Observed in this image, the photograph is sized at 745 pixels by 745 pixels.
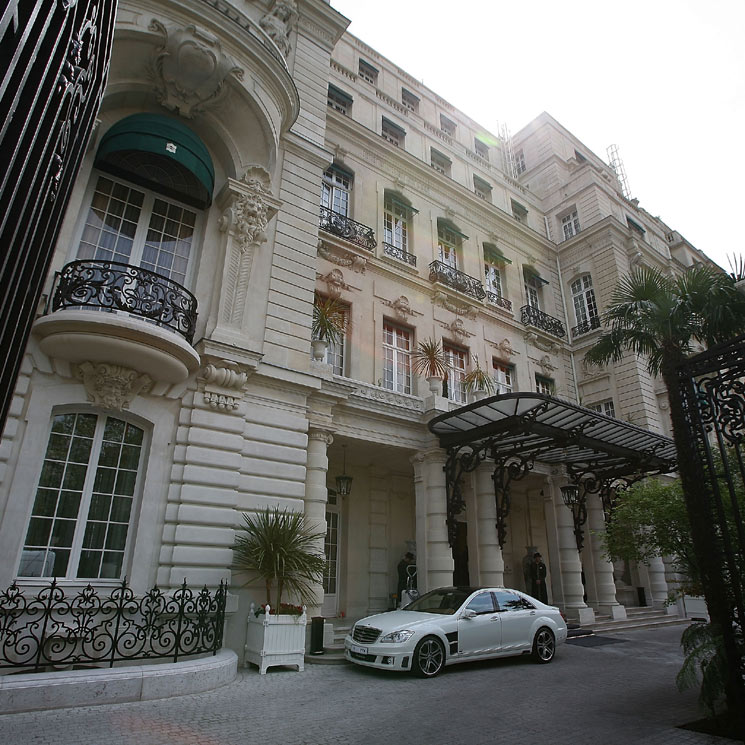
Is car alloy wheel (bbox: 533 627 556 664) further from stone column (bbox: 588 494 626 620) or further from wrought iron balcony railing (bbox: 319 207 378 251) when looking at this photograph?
wrought iron balcony railing (bbox: 319 207 378 251)

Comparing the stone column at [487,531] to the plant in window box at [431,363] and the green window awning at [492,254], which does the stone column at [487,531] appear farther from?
the green window awning at [492,254]

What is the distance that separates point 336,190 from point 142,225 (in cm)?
796

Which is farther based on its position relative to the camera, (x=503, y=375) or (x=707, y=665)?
(x=503, y=375)

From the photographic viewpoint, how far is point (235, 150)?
12.6 m

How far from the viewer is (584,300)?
24.2m

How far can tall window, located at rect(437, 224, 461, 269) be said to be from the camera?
2012 cm

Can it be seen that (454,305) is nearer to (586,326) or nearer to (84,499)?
(586,326)

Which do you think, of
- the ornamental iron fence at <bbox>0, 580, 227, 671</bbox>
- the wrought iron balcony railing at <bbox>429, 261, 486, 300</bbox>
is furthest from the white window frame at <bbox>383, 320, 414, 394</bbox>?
the ornamental iron fence at <bbox>0, 580, 227, 671</bbox>

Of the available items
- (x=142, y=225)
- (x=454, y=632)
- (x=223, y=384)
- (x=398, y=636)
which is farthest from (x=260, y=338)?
(x=454, y=632)

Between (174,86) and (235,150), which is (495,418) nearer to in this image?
(235,150)

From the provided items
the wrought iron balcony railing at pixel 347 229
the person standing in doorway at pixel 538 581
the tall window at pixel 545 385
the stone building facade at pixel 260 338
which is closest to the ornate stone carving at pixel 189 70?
the stone building facade at pixel 260 338

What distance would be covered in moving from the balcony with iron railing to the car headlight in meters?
6.20

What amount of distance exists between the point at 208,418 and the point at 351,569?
742 cm

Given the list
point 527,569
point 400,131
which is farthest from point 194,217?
point 527,569
